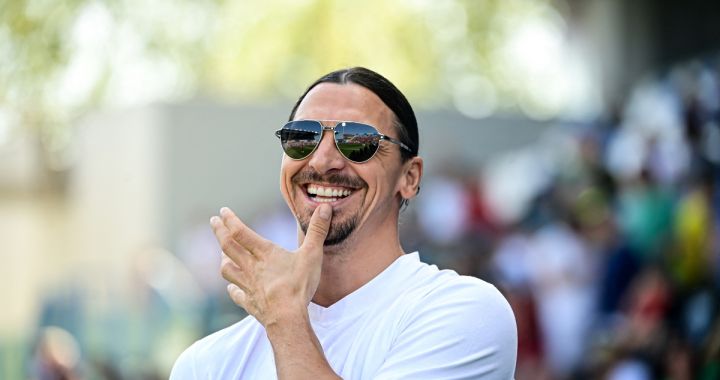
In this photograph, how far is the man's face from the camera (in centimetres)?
280

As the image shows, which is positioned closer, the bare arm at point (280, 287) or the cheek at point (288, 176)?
the bare arm at point (280, 287)

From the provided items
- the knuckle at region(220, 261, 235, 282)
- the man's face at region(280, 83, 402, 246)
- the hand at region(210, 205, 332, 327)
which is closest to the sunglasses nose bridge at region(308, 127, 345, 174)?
the man's face at region(280, 83, 402, 246)

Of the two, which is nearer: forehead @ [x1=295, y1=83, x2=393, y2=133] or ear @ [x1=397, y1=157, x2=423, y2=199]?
forehead @ [x1=295, y1=83, x2=393, y2=133]

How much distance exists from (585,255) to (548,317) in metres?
0.52

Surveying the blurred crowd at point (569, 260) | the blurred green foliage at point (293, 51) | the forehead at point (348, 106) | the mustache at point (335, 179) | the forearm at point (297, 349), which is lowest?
the blurred crowd at point (569, 260)

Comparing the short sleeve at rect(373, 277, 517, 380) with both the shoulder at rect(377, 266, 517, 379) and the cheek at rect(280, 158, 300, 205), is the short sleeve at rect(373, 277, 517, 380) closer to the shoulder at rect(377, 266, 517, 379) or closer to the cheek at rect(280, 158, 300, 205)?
the shoulder at rect(377, 266, 517, 379)

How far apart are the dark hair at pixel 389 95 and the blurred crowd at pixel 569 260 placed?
445 centimetres

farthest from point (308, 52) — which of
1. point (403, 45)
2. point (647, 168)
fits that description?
point (647, 168)

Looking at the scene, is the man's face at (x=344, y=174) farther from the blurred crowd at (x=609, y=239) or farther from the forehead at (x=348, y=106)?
the blurred crowd at (x=609, y=239)

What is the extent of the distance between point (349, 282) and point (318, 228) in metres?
0.22

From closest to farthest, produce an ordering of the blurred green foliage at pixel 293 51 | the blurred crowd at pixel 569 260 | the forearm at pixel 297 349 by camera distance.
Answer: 1. the forearm at pixel 297 349
2. the blurred crowd at pixel 569 260
3. the blurred green foliage at pixel 293 51

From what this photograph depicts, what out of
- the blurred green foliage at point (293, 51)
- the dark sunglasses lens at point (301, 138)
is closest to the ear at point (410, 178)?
the dark sunglasses lens at point (301, 138)

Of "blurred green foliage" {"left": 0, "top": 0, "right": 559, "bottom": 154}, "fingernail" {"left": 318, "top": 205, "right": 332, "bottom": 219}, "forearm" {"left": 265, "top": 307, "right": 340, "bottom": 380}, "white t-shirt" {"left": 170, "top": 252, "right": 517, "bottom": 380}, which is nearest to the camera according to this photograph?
"forearm" {"left": 265, "top": 307, "right": 340, "bottom": 380}

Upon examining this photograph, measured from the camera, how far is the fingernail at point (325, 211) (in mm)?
2705
